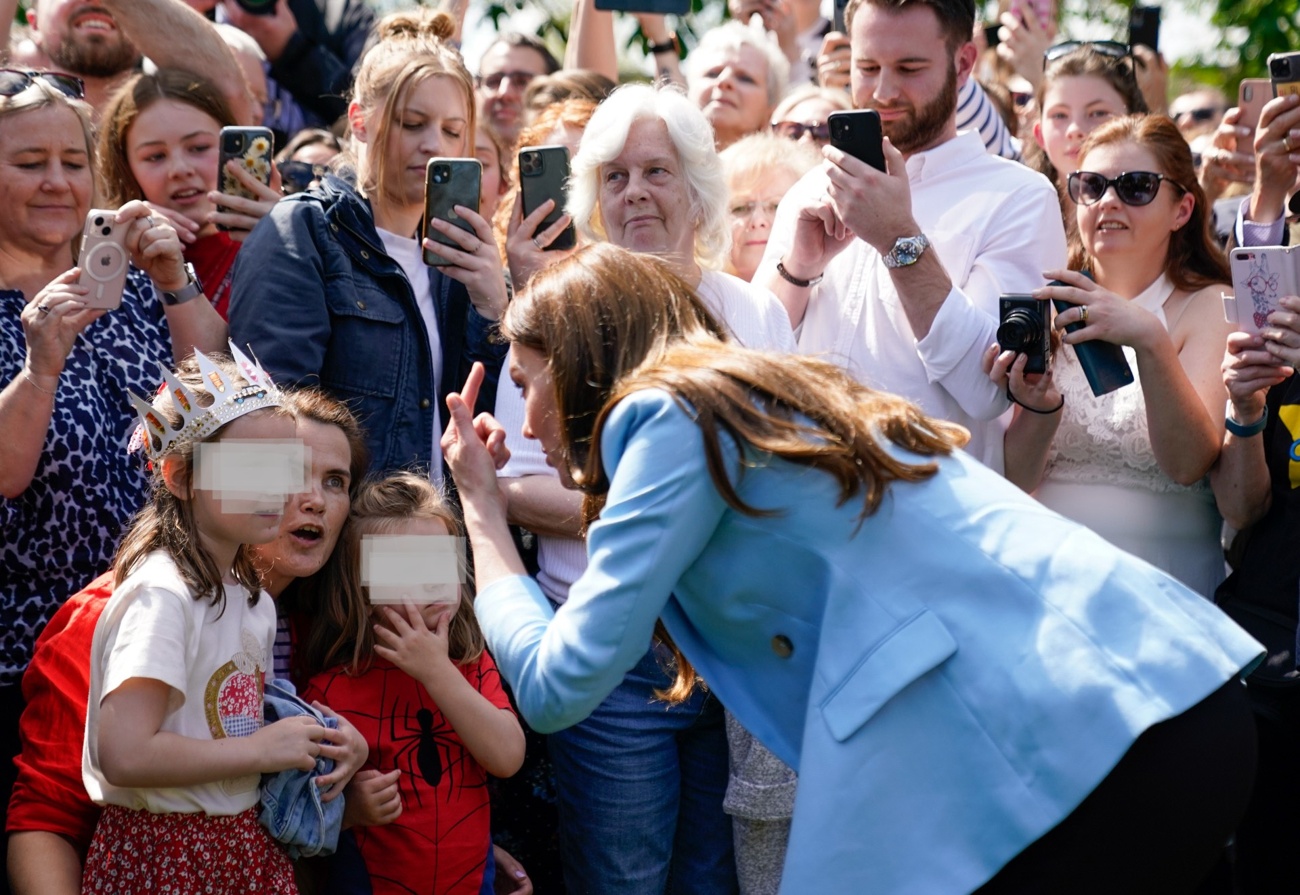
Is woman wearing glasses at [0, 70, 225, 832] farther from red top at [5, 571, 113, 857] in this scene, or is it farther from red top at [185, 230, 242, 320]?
red top at [185, 230, 242, 320]

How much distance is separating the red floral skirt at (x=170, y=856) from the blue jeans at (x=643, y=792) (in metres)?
0.81

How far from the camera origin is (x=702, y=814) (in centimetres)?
348

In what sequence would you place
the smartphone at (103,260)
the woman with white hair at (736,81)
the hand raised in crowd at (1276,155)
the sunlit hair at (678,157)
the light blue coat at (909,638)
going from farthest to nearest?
the woman with white hair at (736,81), the hand raised in crowd at (1276,155), the sunlit hair at (678,157), the smartphone at (103,260), the light blue coat at (909,638)

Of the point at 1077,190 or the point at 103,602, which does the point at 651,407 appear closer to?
the point at 103,602

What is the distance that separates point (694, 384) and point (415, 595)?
121 centimetres

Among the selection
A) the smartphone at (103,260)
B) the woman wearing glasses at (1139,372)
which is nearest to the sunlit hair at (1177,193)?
the woman wearing glasses at (1139,372)

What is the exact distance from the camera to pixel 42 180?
341 centimetres

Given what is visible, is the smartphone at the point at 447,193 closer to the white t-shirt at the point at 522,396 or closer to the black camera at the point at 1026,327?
the white t-shirt at the point at 522,396

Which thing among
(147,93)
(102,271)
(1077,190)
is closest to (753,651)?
(102,271)

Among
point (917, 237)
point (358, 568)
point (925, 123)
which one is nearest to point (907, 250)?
point (917, 237)

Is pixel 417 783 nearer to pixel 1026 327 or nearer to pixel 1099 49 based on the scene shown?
pixel 1026 327

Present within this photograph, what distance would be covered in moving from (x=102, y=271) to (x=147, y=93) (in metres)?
1.12

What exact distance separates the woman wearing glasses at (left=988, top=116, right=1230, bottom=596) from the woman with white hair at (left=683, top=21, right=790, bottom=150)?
183 centimetres

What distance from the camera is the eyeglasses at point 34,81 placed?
347cm
